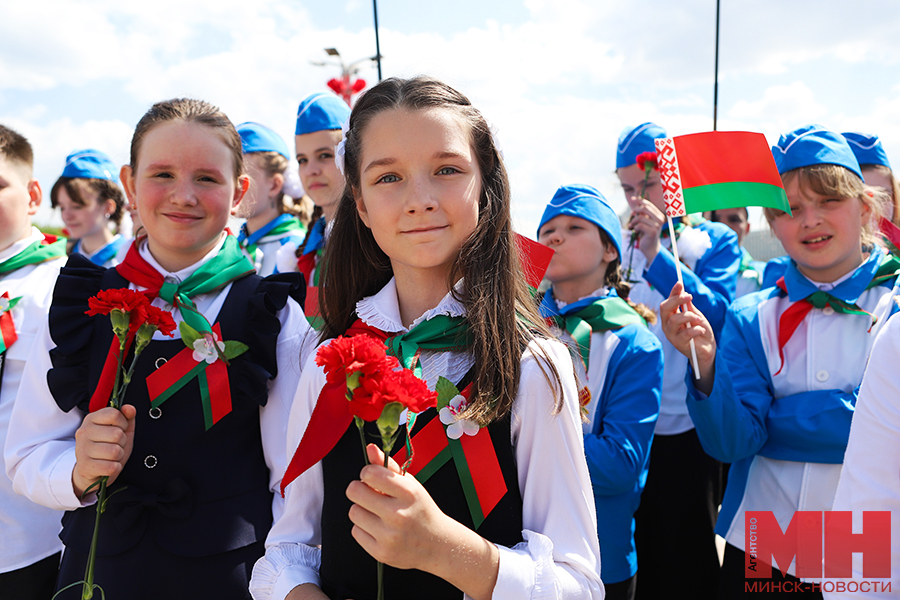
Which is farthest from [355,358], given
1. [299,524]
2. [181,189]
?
[181,189]

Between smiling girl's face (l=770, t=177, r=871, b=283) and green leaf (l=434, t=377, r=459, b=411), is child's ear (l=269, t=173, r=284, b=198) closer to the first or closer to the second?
smiling girl's face (l=770, t=177, r=871, b=283)

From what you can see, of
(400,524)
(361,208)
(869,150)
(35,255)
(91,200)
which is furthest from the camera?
(91,200)

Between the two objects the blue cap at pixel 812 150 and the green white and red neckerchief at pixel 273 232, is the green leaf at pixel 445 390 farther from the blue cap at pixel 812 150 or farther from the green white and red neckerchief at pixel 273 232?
the green white and red neckerchief at pixel 273 232

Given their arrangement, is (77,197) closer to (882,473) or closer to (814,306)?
(814,306)

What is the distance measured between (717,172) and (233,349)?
78.9 inches

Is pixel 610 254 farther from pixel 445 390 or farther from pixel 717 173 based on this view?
pixel 445 390

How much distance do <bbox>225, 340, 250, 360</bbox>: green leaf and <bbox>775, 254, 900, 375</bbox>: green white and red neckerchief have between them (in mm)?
2043

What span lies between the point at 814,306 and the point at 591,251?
0.98 m

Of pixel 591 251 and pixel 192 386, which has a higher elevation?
pixel 591 251

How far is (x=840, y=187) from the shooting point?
2611 mm

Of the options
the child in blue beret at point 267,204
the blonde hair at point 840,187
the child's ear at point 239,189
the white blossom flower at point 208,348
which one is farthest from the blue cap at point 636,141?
the white blossom flower at point 208,348

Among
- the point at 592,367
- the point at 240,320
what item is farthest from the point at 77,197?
the point at 592,367

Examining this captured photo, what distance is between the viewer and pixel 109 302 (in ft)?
5.24

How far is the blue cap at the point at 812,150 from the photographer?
2639 millimetres
